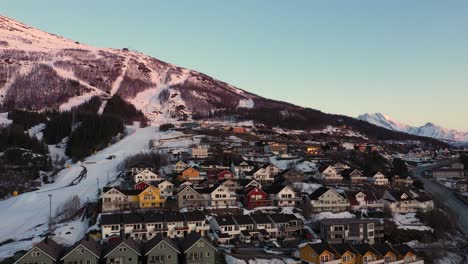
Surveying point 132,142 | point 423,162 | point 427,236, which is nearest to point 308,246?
point 427,236

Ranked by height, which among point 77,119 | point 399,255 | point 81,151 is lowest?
point 399,255

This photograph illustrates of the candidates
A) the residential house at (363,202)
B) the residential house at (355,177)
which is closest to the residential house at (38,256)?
the residential house at (363,202)

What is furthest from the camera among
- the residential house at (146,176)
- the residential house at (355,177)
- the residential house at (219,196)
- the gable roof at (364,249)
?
the residential house at (355,177)

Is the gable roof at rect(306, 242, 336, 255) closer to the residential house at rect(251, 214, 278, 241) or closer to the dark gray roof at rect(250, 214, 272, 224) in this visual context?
the residential house at rect(251, 214, 278, 241)

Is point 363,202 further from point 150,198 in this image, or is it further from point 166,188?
point 150,198

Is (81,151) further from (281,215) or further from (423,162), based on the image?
(423,162)

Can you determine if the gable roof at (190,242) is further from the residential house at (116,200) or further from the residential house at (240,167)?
the residential house at (240,167)

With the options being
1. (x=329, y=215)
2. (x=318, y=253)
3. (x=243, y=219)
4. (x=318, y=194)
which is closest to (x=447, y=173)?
(x=318, y=194)
